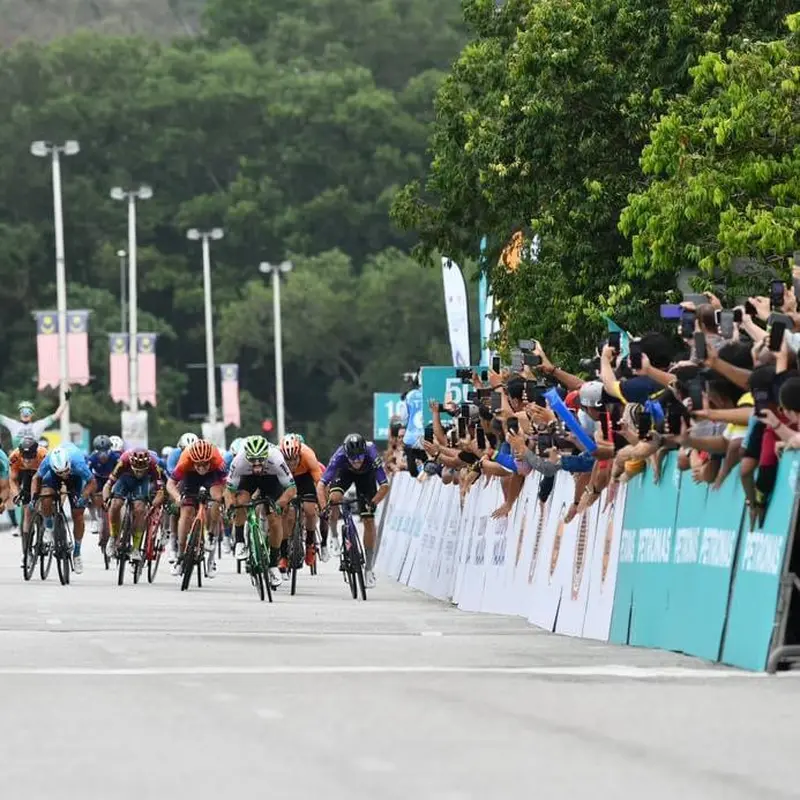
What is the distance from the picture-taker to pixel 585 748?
11.9 metres

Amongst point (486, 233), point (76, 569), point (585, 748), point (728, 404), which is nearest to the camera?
point (585, 748)

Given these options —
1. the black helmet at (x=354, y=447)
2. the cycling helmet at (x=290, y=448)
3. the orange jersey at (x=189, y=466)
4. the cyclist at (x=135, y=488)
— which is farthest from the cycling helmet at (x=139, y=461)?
the black helmet at (x=354, y=447)

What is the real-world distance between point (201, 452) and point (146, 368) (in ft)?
205

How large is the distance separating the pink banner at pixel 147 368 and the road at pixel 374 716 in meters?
69.7

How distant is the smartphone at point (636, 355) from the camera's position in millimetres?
19594

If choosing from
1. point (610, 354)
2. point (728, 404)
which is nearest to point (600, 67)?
point (610, 354)

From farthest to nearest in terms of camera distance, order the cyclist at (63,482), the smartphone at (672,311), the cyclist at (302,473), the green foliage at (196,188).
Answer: the green foliage at (196,188), the cyclist at (63,482), the cyclist at (302,473), the smartphone at (672,311)

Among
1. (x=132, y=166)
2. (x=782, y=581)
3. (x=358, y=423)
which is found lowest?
(x=358, y=423)

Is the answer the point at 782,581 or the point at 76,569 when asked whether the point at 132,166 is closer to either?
the point at 76,569

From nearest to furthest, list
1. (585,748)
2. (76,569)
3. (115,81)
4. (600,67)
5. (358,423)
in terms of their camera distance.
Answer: (585,748) → (76,569) → (600,67) → (358,423) → (115,81)

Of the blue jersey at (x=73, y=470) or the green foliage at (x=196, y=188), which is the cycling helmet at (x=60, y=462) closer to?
the blue jersey at (x=73, y=470)

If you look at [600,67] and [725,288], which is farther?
[600,67]

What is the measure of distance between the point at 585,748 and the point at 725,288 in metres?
23.2

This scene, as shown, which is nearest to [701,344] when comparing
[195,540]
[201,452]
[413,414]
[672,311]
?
[672,311]
